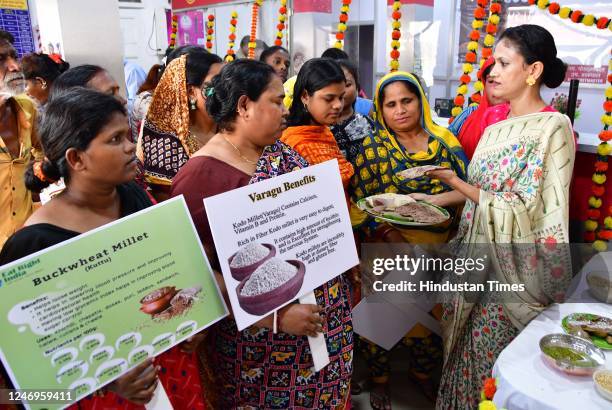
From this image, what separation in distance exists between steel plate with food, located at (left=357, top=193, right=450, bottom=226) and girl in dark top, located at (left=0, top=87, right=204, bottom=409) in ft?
3.37

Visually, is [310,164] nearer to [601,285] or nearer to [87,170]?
[87,170]

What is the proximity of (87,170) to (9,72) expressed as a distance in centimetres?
177

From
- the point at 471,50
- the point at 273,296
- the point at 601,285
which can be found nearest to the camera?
the point at 273,296

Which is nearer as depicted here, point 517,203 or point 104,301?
point 104,301

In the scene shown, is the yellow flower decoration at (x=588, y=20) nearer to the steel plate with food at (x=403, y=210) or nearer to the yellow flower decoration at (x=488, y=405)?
the steel plate with food at (x=403, y=210)

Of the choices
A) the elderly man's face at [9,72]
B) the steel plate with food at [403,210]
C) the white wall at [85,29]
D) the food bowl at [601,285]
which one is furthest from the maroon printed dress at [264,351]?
the white wall at [85,29]

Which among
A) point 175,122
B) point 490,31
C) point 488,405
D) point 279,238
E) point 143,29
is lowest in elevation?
point 488,405

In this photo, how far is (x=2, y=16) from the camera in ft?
16.8

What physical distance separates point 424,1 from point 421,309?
14.9 feet

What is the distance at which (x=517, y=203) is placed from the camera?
1.82 meters

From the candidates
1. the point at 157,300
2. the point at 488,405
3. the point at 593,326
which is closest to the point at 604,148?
the point at 593,326

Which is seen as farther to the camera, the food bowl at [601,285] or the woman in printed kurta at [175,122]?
the woman in printed kurta at [175,122]

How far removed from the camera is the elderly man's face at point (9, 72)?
98.7 inches

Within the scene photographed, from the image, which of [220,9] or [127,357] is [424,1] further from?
[127,357]
